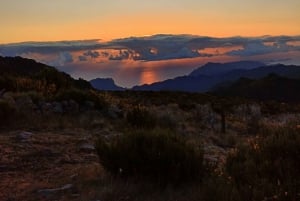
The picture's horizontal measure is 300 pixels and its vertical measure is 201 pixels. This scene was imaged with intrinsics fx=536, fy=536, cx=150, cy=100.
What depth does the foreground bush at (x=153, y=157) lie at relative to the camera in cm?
833

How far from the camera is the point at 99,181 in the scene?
8.95 meters

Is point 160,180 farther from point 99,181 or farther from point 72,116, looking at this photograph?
point 72,116

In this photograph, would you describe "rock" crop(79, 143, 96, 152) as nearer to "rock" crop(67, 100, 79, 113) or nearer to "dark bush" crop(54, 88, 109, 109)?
"rock" crop(67, 100, 79, 113)

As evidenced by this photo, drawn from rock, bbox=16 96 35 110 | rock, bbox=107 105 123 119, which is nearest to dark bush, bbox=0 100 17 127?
rock, bbox=16 96 35 110

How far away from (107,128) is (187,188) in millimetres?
8964

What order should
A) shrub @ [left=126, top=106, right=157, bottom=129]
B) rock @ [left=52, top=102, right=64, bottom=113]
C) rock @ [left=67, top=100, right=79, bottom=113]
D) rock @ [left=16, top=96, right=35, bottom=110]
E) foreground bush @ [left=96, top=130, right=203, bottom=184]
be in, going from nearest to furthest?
foreground bush @ [left=96, top=130, right=203, bottom=184], shrub @ [left=126, top=106, right=157, bottom=129], rock @ [left=16, top=96, right=35, bottom=110], rock @ [left=52, top=102, right=64, bottom=113], rock @ [left=67, top=100, right=79, bottom=113]

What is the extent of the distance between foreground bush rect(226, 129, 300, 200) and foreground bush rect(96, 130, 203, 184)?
1070 millimetres

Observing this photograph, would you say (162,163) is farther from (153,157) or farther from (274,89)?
(274,89)

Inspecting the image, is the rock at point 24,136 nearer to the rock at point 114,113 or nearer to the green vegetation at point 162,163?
the green vegetation at point 162,163

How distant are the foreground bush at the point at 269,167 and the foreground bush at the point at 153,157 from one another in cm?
107

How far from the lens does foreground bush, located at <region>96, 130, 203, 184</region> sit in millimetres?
8328

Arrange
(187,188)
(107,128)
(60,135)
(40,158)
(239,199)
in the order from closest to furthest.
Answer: (239,199)
(187,188)
(40,158)
(60,135)
(107,128)

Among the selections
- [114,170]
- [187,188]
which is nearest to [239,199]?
[187,188]

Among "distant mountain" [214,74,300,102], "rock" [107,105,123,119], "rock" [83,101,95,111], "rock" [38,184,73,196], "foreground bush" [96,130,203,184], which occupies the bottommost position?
"distant mountain" [214,74,300,102]
